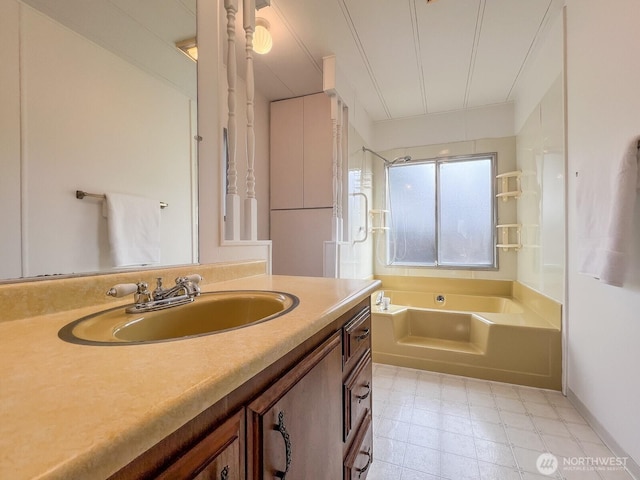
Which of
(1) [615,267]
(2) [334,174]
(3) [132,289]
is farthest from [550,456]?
(2) [334,174]

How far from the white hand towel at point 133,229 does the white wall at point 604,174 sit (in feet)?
6.10

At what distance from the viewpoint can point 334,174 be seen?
8.05ft

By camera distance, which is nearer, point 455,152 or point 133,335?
point 133,335

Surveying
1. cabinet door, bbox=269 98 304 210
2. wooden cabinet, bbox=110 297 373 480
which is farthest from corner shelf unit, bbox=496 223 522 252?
wooden cabinet, bbox=110 297 373 480

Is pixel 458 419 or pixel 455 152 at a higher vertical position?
pixel 455 152

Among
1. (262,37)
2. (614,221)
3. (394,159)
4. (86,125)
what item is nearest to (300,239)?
(262,37)

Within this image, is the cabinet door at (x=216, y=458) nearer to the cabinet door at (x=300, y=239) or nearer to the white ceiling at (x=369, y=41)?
the white ceiling at (x=369, y=41)

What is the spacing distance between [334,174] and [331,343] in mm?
1858

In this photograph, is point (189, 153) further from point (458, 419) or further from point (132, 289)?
point (458, 419)

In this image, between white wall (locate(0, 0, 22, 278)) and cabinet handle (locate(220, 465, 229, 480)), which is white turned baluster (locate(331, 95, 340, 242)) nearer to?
white wall (locate(0, 0, 22, 278))

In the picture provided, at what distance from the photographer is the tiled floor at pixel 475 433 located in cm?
131

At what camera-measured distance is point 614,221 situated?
1170 millimetres

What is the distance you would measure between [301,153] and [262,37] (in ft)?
3.16

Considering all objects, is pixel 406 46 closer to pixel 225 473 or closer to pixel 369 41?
pixel 369 41
